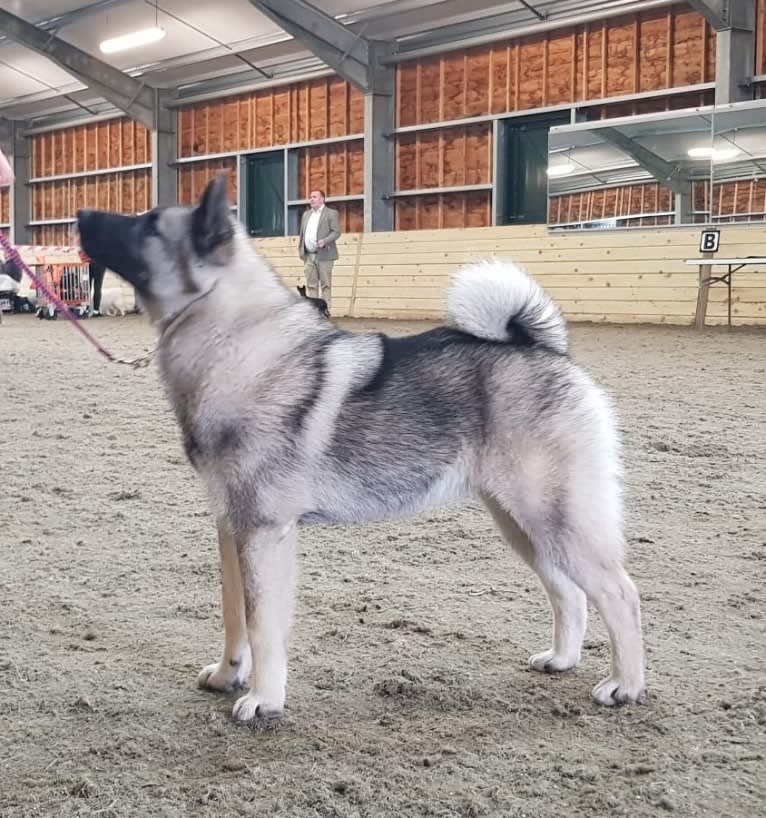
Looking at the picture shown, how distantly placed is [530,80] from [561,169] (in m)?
2.68

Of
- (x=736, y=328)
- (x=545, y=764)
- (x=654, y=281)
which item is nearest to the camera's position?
(x=545, y=764)

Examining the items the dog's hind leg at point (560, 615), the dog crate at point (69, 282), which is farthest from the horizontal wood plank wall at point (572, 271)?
the dog's hind leg at point (560, 615)

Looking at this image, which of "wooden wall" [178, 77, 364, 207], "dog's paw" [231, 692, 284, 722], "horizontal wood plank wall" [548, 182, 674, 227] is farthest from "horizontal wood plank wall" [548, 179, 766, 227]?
"dog's paw" [231, 692, 284, 722]

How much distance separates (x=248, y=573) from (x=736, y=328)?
11.7 meters

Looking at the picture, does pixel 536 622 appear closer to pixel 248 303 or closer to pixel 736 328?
pixel 248 303

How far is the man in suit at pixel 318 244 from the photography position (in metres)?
15.9

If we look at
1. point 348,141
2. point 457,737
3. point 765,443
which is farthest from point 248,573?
point 348,141

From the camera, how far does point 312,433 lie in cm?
231

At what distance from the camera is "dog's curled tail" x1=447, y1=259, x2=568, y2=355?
2.53 m

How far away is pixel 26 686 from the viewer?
8.02 feet

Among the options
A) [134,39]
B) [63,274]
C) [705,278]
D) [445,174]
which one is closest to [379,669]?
[705,278]

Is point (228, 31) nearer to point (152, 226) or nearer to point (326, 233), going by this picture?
point (326, 233)

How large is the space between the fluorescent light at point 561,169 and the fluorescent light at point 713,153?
1.97 meters

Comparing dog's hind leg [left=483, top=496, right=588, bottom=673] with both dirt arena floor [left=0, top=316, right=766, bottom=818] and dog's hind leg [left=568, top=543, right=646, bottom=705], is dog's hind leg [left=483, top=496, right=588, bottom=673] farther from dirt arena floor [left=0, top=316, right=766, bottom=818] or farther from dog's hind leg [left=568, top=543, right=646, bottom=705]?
dog's hind leg [left=568, top=543, right=646, bottom=705]
